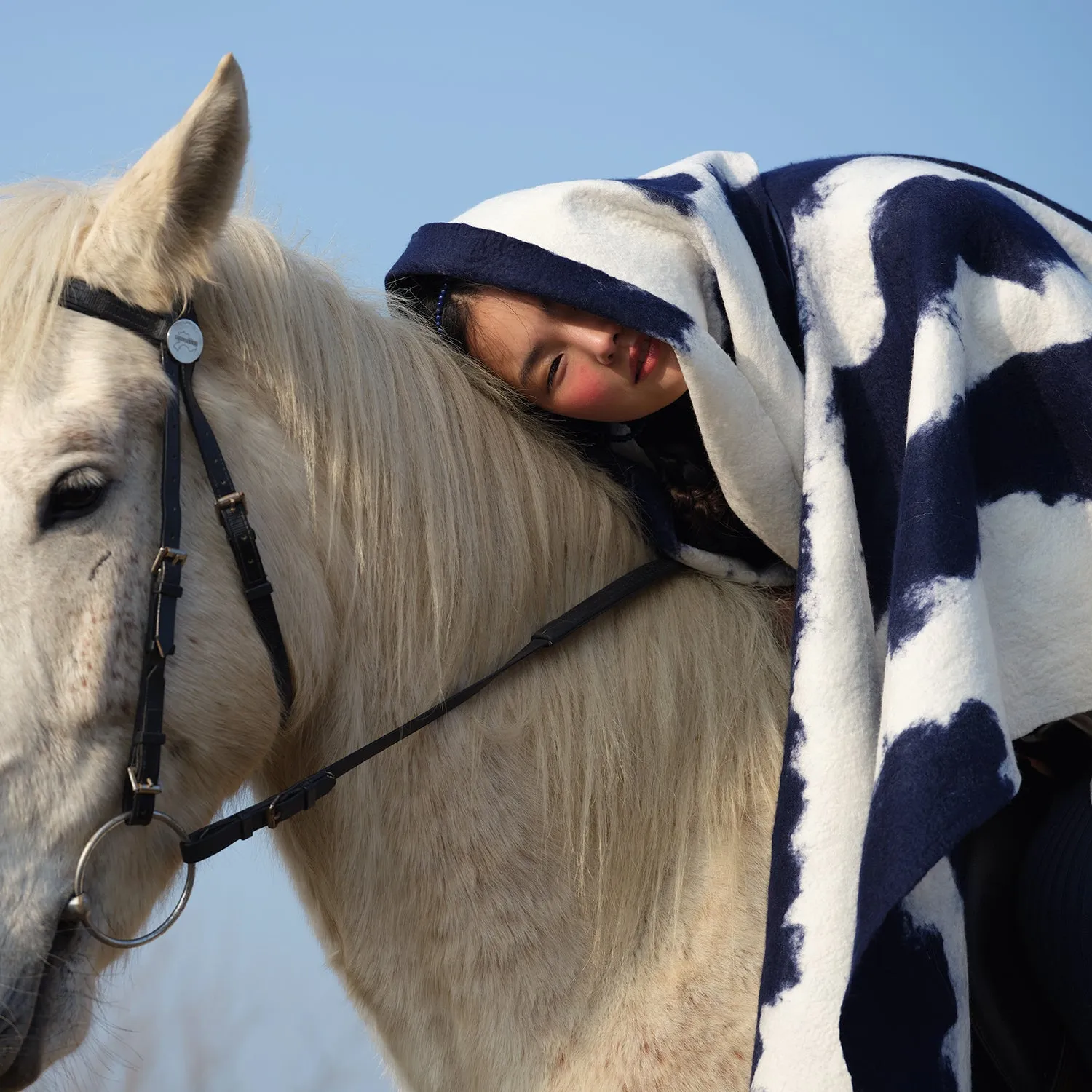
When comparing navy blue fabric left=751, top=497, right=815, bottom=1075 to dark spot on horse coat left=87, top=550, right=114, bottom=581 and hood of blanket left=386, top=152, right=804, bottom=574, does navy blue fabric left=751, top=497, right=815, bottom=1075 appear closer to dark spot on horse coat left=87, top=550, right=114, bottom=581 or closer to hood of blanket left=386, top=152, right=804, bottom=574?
hood of blanket left=386, top=152, right=804, bottom=574

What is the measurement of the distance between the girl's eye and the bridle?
410 mm

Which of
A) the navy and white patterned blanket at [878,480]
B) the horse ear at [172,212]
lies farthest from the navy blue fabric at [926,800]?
the horse ear at [172,212]

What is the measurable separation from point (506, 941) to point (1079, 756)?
725mm

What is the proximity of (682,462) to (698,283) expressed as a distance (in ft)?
0.85

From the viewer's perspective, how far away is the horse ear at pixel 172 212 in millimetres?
1274

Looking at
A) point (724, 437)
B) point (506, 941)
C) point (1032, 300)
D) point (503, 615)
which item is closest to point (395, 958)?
point (506, 941)

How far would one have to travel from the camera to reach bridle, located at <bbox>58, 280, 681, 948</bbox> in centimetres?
121

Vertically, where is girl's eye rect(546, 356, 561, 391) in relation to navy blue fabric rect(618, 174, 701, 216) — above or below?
below

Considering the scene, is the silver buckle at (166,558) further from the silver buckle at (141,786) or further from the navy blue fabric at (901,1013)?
the navy blue fabric at (901,1013)

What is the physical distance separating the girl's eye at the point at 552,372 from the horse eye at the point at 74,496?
60 centimetres

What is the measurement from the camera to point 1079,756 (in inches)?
53.9

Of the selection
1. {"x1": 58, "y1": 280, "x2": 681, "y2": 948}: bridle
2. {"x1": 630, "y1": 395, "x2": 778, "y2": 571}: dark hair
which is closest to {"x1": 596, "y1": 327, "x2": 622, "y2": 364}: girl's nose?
{"x1": 630, "y1": 395, "x2": 778, "y2": 571}: dark hair

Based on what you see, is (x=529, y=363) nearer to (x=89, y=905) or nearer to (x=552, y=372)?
(x=552, y=372)

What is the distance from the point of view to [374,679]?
142 cm
